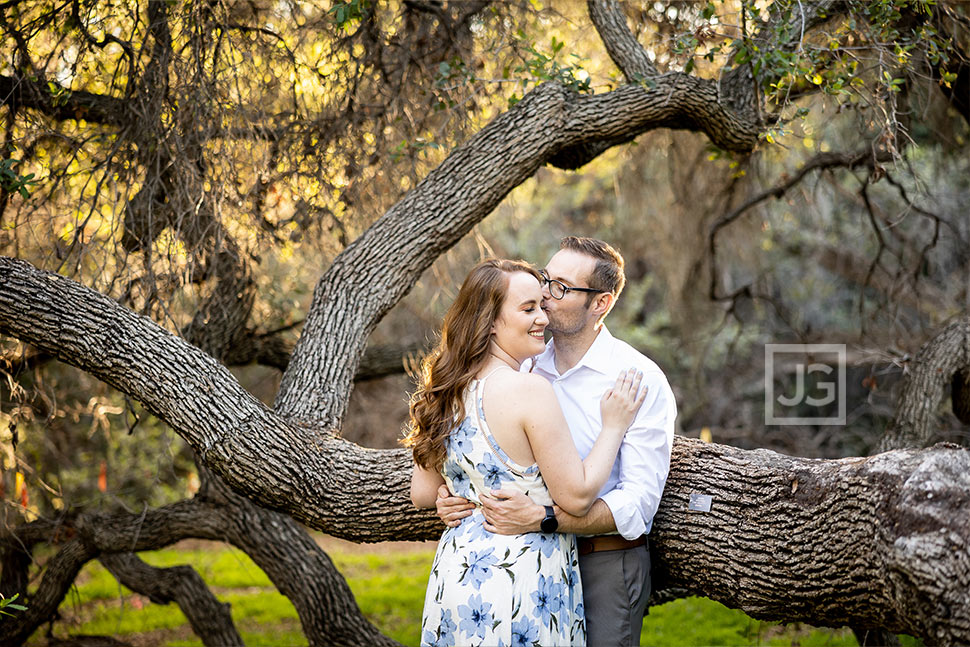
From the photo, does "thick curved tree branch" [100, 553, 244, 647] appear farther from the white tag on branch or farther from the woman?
the white tag on branch

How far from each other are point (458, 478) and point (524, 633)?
1.64 ft

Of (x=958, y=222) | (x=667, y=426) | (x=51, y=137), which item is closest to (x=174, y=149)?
(x=51, y=137)

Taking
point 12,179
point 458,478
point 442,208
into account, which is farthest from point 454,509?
point 12,179

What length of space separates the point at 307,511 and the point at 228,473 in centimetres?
35

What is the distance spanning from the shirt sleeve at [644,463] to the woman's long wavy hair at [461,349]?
1.71 ft

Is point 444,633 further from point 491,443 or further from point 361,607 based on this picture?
point 361,607

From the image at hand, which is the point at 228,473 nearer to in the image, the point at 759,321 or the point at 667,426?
the point at 667,426

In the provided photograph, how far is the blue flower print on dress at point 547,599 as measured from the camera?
2.54 meters

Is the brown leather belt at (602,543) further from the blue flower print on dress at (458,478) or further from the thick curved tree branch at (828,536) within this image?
the blue flower print on dress at (458,478)

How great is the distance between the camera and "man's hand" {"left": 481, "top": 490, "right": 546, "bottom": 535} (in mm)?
2562

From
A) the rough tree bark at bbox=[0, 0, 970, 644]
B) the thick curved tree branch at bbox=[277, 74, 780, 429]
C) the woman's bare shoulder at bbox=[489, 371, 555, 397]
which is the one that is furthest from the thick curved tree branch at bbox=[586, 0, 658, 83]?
the woman's bare shoulder at bbox=[489, 371, 555, 397]

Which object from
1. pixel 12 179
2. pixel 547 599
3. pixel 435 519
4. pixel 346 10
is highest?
pixel 346 10

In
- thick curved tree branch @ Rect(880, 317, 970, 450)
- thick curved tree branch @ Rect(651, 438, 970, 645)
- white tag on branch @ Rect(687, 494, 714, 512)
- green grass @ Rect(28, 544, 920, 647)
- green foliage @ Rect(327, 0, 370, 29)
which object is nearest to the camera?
thick curved tree branch @ Rect(651, 438, 970, 645)

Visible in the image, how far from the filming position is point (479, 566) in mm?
2596
